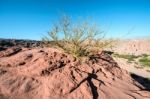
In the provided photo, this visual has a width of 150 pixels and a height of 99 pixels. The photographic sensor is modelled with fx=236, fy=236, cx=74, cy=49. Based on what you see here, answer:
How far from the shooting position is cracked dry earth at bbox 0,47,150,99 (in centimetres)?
474

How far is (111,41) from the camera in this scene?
6.68m

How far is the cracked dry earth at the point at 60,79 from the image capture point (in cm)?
474

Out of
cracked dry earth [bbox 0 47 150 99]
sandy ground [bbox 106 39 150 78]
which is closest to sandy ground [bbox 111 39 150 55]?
sandy ground [bbox 106 39 150 78]

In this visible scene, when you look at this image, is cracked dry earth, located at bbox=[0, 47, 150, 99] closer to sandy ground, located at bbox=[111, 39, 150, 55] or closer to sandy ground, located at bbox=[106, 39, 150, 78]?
sandy ground, located at bbox=[106, 39, 150, 78]

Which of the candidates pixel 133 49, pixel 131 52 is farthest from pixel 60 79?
pixel 133 49

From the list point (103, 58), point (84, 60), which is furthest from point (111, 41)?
point (84, 60)

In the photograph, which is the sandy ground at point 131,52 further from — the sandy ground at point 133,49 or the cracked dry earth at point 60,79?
the cracked dry earth at point 60,79

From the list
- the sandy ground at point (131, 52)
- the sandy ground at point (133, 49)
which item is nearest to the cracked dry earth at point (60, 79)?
the sandy ground at point (131, 52)

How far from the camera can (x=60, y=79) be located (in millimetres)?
5129

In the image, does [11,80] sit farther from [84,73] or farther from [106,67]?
[106,67]

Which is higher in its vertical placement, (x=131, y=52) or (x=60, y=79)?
(x=60, y=79)

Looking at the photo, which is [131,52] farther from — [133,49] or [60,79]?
[60,79]

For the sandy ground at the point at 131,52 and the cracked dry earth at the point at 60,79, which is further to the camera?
the sandy ground at the point at 131,52

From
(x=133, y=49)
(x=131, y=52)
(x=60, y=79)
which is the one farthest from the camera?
(x=133, y=49)
